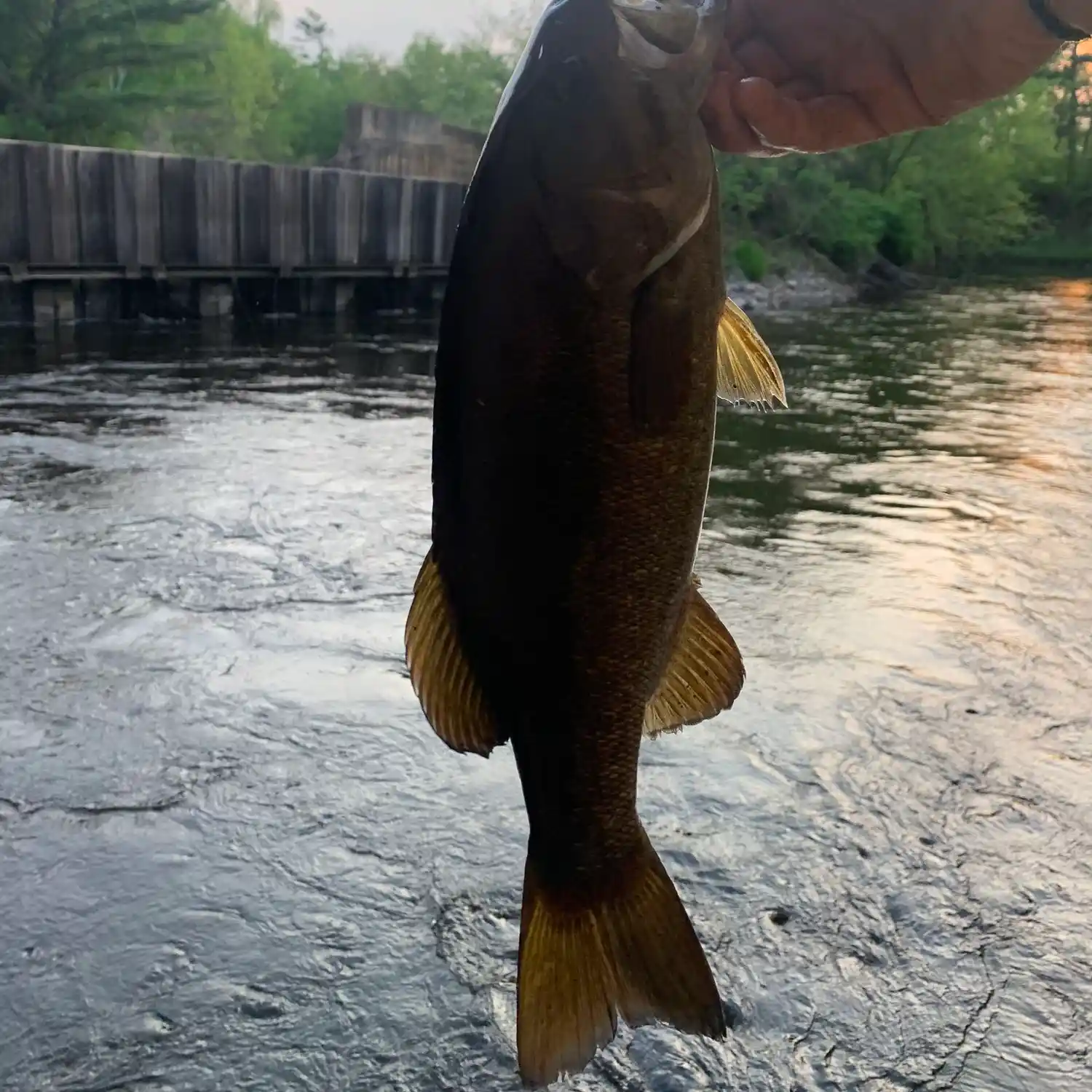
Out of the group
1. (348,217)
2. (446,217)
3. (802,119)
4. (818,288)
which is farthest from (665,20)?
(818,288)

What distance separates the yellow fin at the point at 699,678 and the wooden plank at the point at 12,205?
51.9ft

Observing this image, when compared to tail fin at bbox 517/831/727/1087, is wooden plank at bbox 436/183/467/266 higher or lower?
higher

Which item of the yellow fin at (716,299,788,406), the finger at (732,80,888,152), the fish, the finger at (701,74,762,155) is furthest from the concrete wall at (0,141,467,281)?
the fish

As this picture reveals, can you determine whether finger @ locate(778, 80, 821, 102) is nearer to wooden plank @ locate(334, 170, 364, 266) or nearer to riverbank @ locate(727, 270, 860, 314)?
wooden plank @ locate(334, 170, 364, 266)

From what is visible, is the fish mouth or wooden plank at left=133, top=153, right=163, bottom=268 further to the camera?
wooden plank at left=133, top=153, right=163, bottom=268

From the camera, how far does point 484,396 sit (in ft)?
5.41

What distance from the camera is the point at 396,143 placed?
31.3 meters

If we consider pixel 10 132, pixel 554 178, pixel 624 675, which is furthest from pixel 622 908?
pixel 10 132

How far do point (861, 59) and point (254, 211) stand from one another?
1849cm

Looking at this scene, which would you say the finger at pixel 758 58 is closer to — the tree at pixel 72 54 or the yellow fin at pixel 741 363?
the yellow fin at pixel 741 363

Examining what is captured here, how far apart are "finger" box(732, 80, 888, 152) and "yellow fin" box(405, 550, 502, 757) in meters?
0.99

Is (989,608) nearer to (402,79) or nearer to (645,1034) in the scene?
(645,1034)

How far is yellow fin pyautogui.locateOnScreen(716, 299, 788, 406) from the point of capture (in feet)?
6.02

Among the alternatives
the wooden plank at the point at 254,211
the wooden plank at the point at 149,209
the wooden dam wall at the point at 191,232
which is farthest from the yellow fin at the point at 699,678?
the wooden plank at the point at 254,211
